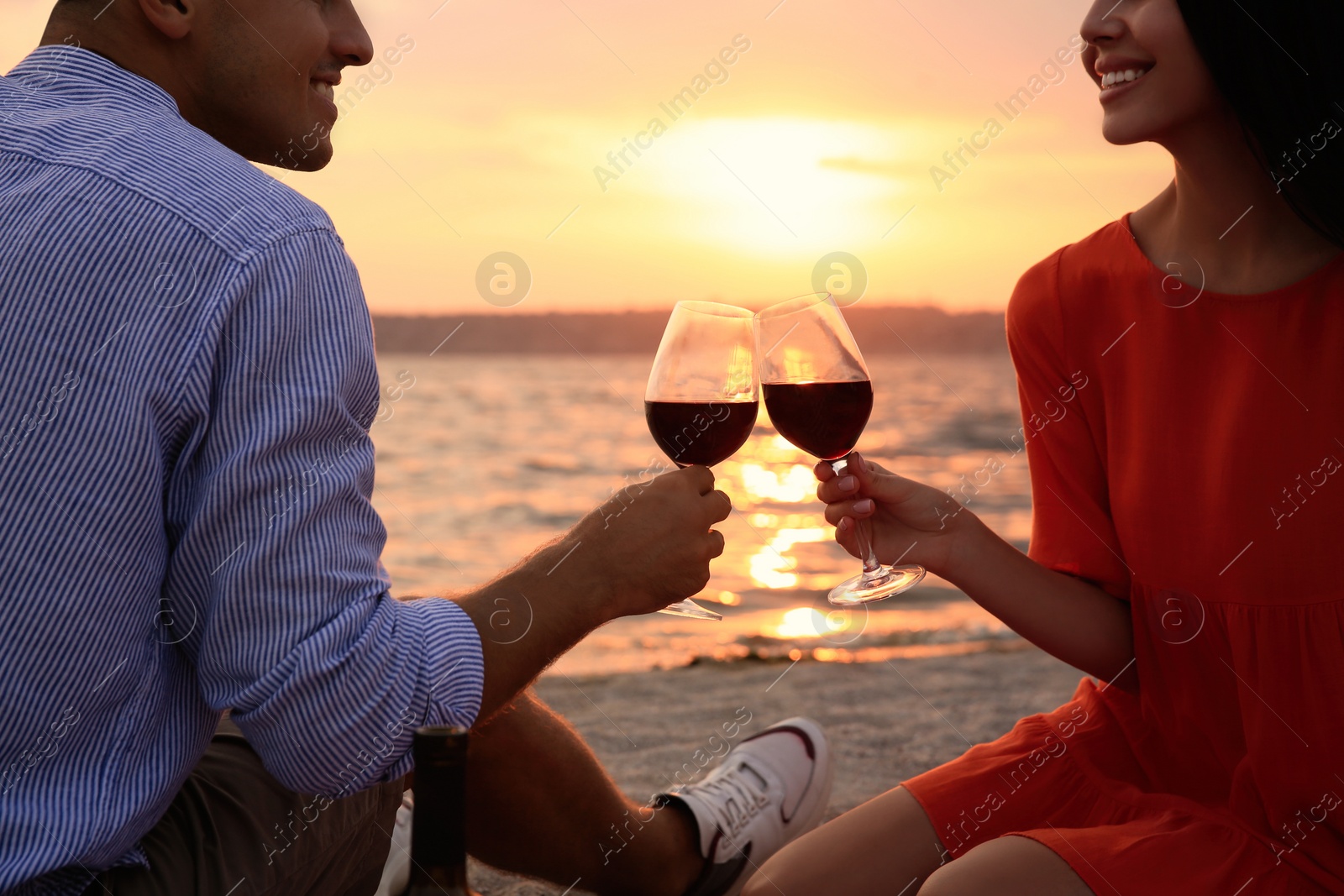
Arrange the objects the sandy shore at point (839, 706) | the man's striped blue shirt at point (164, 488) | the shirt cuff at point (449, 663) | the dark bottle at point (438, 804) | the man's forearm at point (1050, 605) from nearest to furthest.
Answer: the dark bottle at point (438, 804), the man's striped blue shirt at point (164, 488), the shirt cuff at point (449, 663), the man's forearm at point (1050, 605), the sandy shore at point (839, 706)

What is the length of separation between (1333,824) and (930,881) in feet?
2.24

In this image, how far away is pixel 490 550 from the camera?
11.8 meters

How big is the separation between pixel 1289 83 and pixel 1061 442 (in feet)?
2.55

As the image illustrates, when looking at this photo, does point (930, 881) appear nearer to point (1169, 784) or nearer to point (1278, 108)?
point (1169, 784)

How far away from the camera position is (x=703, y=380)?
218 centimetres

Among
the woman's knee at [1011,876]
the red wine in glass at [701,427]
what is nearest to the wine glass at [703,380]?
the red wine in glass at [701,427]

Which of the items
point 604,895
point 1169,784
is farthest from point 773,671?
point 1169,784

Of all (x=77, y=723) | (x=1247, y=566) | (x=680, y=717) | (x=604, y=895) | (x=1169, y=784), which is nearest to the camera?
(x=77, y=723)

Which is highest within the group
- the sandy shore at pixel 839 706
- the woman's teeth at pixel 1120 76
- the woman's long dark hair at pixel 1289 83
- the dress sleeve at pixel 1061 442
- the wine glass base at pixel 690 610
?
the woman's long dark hair at pixel 1289 83

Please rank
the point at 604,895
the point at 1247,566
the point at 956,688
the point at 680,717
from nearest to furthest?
the point at 1247,566 → the point at 604,895 → the point at 680,717 → the point at 956,688

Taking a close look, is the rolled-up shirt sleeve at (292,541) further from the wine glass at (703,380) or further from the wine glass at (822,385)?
the wine glass at (822,385)

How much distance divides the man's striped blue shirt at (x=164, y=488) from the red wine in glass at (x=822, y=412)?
97cm

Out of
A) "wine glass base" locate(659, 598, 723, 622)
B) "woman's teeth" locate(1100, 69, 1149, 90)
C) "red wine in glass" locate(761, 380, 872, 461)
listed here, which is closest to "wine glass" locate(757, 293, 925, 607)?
"red wine in glass" locate(761, 380, 872, 461)

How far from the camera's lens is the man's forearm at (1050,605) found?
2.23 m
